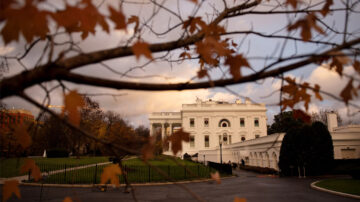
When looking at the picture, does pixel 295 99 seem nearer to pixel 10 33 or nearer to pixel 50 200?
pixel 10 33

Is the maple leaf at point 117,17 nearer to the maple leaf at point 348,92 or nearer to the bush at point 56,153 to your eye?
the maple leaf at point 348,92

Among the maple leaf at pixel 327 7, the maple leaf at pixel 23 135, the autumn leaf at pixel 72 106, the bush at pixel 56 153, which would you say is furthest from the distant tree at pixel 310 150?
the bush at pixel 56 153

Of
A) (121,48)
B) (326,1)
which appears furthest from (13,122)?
(326,1)

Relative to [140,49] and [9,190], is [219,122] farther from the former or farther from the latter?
[140,49]

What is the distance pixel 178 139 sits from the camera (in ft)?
6.34

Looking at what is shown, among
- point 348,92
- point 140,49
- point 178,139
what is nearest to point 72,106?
point 140,49

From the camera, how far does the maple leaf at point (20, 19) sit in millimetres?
1038

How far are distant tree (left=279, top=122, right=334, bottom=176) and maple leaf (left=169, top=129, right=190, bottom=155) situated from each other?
2023cm

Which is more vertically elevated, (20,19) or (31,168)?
(20,19)

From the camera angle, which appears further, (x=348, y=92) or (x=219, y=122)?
(x=219, y=122)

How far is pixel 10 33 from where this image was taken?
112 centimetres

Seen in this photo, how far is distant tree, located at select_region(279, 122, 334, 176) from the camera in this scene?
66.4ft

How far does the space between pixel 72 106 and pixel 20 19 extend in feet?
1.56

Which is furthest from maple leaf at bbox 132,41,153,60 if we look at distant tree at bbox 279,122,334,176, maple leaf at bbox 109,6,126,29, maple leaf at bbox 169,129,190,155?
distant tree at bbox 279,122,334,176
